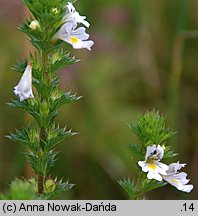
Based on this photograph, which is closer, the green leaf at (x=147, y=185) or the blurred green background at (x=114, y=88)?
the green leaf at (x=147, y=185)

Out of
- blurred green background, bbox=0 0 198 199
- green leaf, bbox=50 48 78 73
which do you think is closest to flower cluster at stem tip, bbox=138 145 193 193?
green leaf, bbox=50 48 78 73

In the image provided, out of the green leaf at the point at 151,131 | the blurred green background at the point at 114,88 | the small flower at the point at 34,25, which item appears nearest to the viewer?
the small flower at the point at 34,25

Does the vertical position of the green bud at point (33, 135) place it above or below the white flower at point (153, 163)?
above

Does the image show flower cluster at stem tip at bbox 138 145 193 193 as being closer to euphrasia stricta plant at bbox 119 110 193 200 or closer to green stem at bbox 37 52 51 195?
euphrasia stricta plant at bbox 119 110 193 200

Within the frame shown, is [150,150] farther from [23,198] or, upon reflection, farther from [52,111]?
[23,198]

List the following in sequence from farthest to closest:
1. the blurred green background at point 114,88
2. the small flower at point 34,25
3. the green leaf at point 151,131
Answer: the blurred green background at point 114,88
the green leaf at point 151,131
the small flower at point 34,25

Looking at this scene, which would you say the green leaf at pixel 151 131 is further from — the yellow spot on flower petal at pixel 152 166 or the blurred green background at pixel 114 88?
the blurred green background at pixel 114 88

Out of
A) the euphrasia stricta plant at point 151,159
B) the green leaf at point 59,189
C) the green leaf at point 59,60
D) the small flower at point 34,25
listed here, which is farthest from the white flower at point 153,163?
the small flower at point 34,25
